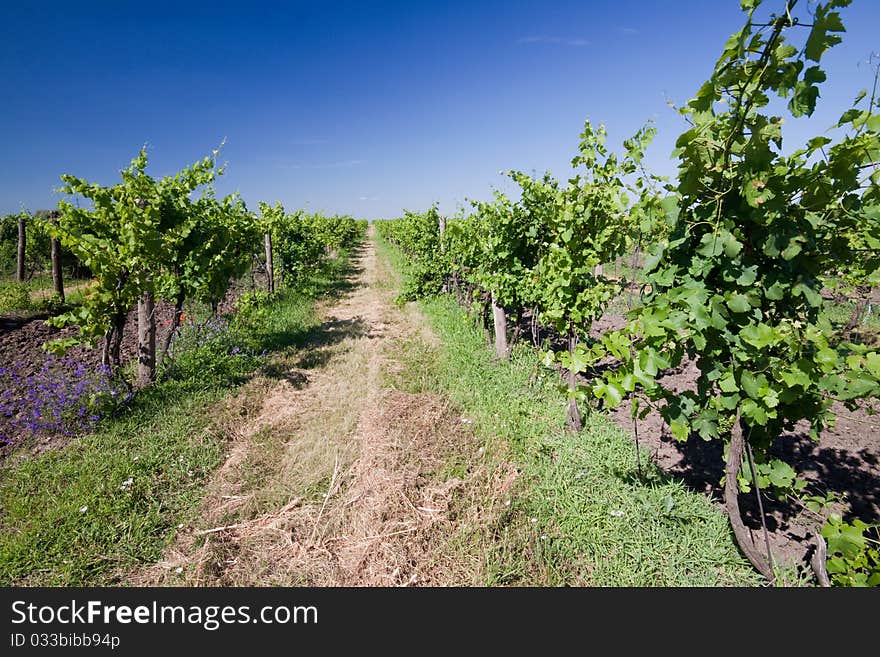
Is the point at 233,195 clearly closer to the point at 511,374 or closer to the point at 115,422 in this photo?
the point at 115,422

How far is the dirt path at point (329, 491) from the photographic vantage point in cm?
272

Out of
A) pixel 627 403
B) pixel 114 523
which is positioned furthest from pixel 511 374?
pixel 114 523

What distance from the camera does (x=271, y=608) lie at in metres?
2.14

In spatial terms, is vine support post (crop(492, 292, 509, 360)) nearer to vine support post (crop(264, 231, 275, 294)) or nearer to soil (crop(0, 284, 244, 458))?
soil (crop(0, 284, 244, 458))

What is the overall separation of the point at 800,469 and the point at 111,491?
5.84 metres

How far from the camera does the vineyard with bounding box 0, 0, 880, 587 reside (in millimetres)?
1947

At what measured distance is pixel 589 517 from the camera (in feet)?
9.62

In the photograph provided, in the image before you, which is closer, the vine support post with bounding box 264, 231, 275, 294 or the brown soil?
the brown soil

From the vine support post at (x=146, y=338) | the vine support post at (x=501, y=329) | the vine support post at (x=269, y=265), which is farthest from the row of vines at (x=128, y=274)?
the vine support post at (x=269, y=265)

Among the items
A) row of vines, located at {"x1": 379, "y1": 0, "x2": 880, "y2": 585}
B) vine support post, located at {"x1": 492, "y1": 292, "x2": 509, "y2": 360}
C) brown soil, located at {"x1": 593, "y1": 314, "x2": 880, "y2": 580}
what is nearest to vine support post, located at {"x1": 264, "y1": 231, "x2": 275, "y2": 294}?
vine support post, located at {"x1": 492, "y1": 292, "x2": 509, "y2": 360}

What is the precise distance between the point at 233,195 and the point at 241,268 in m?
1.10

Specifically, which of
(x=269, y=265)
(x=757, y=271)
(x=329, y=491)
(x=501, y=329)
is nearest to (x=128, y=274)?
(x=329, y=491)

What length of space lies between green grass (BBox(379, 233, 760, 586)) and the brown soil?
27 centimetres

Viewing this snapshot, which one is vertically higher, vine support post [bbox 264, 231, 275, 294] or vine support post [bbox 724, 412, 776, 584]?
vine support post [bbox 264, 231, 275, 294]
